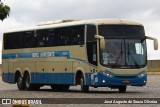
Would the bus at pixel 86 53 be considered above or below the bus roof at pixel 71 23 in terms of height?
below

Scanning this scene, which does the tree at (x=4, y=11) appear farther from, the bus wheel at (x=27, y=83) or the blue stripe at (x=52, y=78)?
the bus wheel at (x=27, y=83)

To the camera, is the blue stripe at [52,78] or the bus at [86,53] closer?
the bus at [86,53]

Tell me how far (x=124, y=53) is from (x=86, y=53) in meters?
1.79

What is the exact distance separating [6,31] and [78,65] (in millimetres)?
9289

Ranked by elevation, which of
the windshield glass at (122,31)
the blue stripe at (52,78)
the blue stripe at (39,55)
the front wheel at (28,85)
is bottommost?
the front wheel at (28,85)

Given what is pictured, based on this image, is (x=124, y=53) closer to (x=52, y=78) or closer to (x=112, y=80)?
(x=112, y=80)

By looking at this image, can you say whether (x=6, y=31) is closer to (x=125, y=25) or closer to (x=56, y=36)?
(x=56, y=36)

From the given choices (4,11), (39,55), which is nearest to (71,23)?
(39,55)

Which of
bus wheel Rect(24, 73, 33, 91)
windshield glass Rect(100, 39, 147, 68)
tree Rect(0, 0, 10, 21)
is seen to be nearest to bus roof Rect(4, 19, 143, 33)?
windshield glass Rect(100, 39, 147, 68)

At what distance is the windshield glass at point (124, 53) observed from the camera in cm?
3338

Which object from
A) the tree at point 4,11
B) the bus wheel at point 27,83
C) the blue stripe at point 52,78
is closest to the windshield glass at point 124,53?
the blue stripe at point 52,78

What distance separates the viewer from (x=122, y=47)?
33594mm

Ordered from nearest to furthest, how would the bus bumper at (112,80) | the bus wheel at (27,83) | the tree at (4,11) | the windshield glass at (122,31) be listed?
1. the tree at (4,11)
2. the bus bumper at (112,80)
3. the windshield glass at (122,31)
4. the bus wheel at (27,83)

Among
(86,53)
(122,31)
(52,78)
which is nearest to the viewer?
(122,31)
